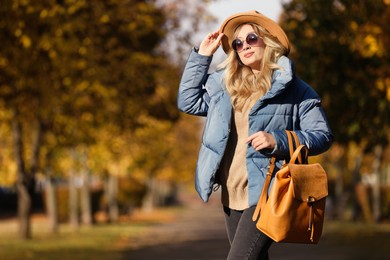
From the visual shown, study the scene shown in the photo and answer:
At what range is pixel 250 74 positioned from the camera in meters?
5.25

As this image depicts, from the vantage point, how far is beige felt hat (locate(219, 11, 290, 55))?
5.21 m

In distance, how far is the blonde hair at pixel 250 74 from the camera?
513cm

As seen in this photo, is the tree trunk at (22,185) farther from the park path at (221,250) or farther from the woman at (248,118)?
the woman at (248,118)

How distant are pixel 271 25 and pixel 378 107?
10.3m

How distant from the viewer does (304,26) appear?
16.5 m

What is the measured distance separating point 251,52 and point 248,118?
1.25 feet

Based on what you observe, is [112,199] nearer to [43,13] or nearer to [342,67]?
[342,67]

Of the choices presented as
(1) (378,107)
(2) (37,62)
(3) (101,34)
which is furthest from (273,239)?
(3) (101,34)

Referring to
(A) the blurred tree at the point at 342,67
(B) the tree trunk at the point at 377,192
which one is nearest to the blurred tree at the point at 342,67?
(A) the blurred tree at the point at 342,67

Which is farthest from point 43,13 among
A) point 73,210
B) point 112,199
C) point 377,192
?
point 112,199

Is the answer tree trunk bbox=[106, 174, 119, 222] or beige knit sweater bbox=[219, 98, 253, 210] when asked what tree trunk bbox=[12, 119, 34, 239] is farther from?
beige knit sweater bbox=[219, 98, 253, 210]

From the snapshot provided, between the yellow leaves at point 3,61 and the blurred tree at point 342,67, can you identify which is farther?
the blurred tree at point 342,67

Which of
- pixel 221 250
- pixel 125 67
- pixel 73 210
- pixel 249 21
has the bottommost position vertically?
pixel 73 210

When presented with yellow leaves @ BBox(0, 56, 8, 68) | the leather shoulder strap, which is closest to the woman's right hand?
the leather shoulder strap
